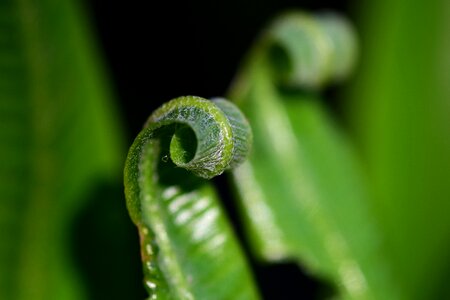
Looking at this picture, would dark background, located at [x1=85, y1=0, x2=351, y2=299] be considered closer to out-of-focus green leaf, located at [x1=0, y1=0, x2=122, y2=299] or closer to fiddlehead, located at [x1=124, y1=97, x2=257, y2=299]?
out-of-focus green leaf, located at [x1=0, y1=0, x2=122, y2=299]

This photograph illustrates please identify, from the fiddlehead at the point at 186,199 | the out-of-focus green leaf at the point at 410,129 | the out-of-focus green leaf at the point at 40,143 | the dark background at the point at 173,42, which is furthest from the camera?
the dark background at the point at 173,42

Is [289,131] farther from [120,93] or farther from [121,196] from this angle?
[120,93]

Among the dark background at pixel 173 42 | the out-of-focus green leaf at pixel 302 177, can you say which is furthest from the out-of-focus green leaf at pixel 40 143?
the dark background at pixel 173 42

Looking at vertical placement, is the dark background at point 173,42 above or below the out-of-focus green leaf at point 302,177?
above

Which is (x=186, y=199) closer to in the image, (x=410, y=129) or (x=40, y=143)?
(x=40, y=143)

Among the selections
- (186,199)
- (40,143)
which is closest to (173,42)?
(40,143)

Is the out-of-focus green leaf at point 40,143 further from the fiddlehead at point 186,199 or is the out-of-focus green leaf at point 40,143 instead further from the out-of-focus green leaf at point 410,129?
the out-of-focus green leaf at point 410,129

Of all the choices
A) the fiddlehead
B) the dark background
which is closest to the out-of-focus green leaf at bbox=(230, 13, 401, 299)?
the fiddlehead
